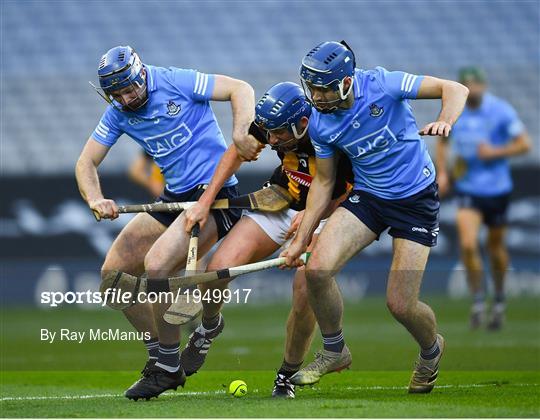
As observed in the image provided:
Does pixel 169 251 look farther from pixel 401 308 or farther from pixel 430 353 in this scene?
pixel 430 353

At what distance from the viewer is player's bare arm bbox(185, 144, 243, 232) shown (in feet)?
22.6

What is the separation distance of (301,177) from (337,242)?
2.11 ft

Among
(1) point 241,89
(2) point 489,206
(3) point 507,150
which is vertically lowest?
(2) point 489,206

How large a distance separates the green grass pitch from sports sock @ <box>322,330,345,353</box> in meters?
0.29

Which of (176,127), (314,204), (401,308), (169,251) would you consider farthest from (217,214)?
(401,308)

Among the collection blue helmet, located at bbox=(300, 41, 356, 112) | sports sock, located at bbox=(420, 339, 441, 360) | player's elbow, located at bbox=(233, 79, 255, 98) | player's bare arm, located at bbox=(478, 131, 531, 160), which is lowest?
player's bare arm, located at bbox=(478, 131, 531, 160)

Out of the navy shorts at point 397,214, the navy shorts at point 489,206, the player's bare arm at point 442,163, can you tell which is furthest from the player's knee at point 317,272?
the navy shorts at point 489,206

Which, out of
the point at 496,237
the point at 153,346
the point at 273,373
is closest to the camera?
the point at 153,346

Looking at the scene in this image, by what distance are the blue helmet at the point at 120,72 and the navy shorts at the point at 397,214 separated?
147 cm

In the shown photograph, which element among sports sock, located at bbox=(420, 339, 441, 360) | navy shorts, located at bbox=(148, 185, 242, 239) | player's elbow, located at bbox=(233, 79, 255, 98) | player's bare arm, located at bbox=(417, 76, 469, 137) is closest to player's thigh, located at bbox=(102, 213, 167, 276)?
navy shorts, located at bbox=(148, 185, 242, 239)

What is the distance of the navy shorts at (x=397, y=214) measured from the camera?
671 cm

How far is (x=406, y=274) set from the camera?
663 centimetres

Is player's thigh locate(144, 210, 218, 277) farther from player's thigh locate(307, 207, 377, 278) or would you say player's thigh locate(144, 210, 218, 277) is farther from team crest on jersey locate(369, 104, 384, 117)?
team crest on jersey locate(369, 104, 384, 117)

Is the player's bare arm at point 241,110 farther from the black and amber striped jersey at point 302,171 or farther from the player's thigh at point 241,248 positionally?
the player's thigh at point 241,248
